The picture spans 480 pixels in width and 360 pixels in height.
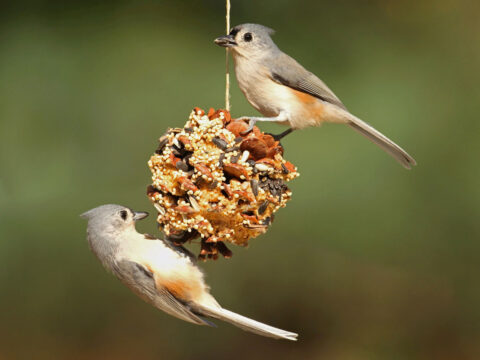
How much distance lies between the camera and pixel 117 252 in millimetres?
1959

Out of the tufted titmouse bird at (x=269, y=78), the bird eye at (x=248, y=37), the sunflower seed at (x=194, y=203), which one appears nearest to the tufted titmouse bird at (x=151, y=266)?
the sunflower seed at (x=194, y=203)

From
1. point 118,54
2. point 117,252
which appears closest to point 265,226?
point 117,252

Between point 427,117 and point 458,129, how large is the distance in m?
0.18

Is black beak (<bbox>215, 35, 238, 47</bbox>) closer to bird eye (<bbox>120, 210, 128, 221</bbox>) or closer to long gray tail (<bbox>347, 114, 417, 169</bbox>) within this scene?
long gray tail (<bbox>347, 114, 417, 169</bbox>)

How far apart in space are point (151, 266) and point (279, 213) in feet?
5.96

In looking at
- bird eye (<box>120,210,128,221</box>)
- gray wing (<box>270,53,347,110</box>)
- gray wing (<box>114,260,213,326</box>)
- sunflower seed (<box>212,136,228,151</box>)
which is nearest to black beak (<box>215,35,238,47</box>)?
gray wing (<box>270,53,347,110</box>)

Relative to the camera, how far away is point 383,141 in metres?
2.12

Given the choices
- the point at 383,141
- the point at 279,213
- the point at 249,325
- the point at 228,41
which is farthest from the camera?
the point at 279,213

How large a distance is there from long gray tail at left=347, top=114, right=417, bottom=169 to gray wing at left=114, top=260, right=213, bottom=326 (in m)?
0.74

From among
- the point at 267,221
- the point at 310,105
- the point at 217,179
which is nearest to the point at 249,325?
the point at 267,221

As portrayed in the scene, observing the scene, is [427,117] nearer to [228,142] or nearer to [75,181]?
[75,181]

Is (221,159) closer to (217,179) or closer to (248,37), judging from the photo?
(217,179)

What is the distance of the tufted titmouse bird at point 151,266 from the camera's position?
76.0 inches

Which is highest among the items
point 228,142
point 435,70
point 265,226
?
point 435,70
